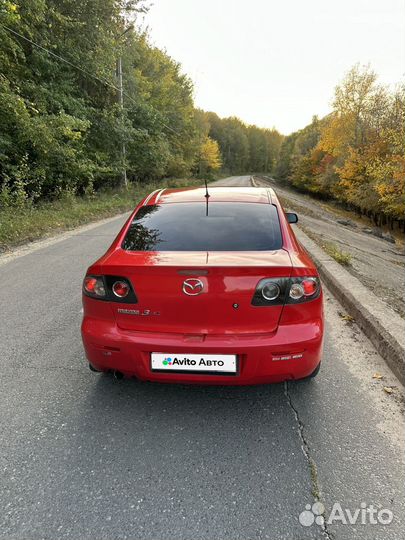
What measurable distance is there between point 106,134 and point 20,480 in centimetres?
1952

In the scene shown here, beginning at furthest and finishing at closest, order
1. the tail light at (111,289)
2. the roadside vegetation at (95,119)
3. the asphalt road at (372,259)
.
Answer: the roadside vegetation at (95,119) < the asphalt road at (372,259) < the tail light at (111,289)

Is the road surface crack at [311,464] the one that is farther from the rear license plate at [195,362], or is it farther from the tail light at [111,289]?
the tail light at [111,289]

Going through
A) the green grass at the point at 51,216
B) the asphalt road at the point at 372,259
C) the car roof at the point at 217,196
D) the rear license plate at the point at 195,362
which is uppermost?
the car roof at the point at 217,196

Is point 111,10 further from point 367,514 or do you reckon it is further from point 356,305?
point 367,514

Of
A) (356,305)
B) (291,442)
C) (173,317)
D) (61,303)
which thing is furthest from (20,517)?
(356,305)

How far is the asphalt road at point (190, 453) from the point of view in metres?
1.80

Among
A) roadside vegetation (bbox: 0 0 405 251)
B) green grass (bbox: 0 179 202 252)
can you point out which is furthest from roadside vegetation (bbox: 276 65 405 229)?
green grass (bbox: 0 179 202 252)

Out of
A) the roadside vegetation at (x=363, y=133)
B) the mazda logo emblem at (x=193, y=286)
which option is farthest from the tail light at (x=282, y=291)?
the roadside vegetation at (x=363, y=133)

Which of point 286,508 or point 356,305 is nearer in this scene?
point 286,508

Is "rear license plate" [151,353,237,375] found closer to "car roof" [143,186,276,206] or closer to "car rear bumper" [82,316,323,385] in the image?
"car rear bumper" [82,316,323,385]

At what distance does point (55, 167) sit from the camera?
15.2 m

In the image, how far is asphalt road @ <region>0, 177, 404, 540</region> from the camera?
180 cm

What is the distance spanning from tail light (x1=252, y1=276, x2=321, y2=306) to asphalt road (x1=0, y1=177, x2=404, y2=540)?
853mm

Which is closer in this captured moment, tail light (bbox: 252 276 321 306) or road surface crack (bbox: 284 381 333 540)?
road surface crack (bbox: 284 381 333 540)
